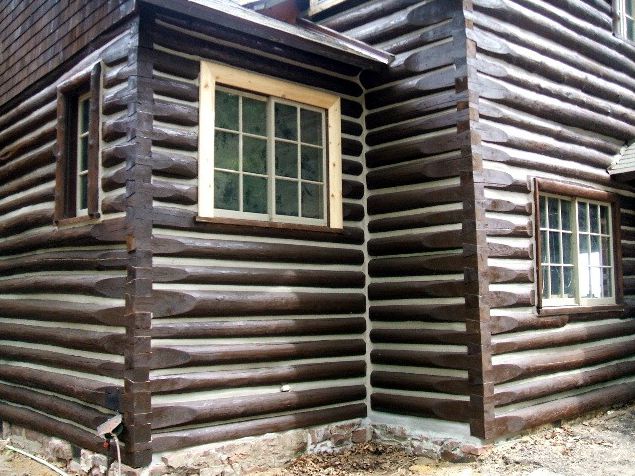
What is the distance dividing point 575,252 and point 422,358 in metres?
2.59

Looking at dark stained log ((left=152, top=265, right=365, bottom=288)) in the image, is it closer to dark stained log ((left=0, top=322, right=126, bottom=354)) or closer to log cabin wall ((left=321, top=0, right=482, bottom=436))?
log cabin wall ((left=321, top=0, right=482, bottom=436))

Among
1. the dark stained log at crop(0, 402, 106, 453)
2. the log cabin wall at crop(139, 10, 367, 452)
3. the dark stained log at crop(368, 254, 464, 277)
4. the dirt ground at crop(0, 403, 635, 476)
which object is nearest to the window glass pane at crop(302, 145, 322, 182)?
the log cabin wall at crop(139, 10, 367, 452)

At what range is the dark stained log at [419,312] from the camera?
7.34m

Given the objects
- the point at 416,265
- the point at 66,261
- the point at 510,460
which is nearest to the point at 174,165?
the point at 66,261

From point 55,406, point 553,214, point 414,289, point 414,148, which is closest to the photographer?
point 55,406

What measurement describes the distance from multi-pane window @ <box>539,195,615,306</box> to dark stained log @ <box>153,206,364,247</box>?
7.40 ft

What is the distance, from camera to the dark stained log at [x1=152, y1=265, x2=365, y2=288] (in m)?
6.61

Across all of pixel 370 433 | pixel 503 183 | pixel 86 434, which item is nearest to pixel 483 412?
pixel 370 433

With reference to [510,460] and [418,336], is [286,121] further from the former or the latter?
[510,460]

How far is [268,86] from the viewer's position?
24.7ft

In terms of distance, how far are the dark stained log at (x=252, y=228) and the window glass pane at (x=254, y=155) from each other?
0.62 m

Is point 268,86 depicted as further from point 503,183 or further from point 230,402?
point 230,402

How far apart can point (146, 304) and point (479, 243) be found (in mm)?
3345

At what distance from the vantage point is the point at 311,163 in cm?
801
